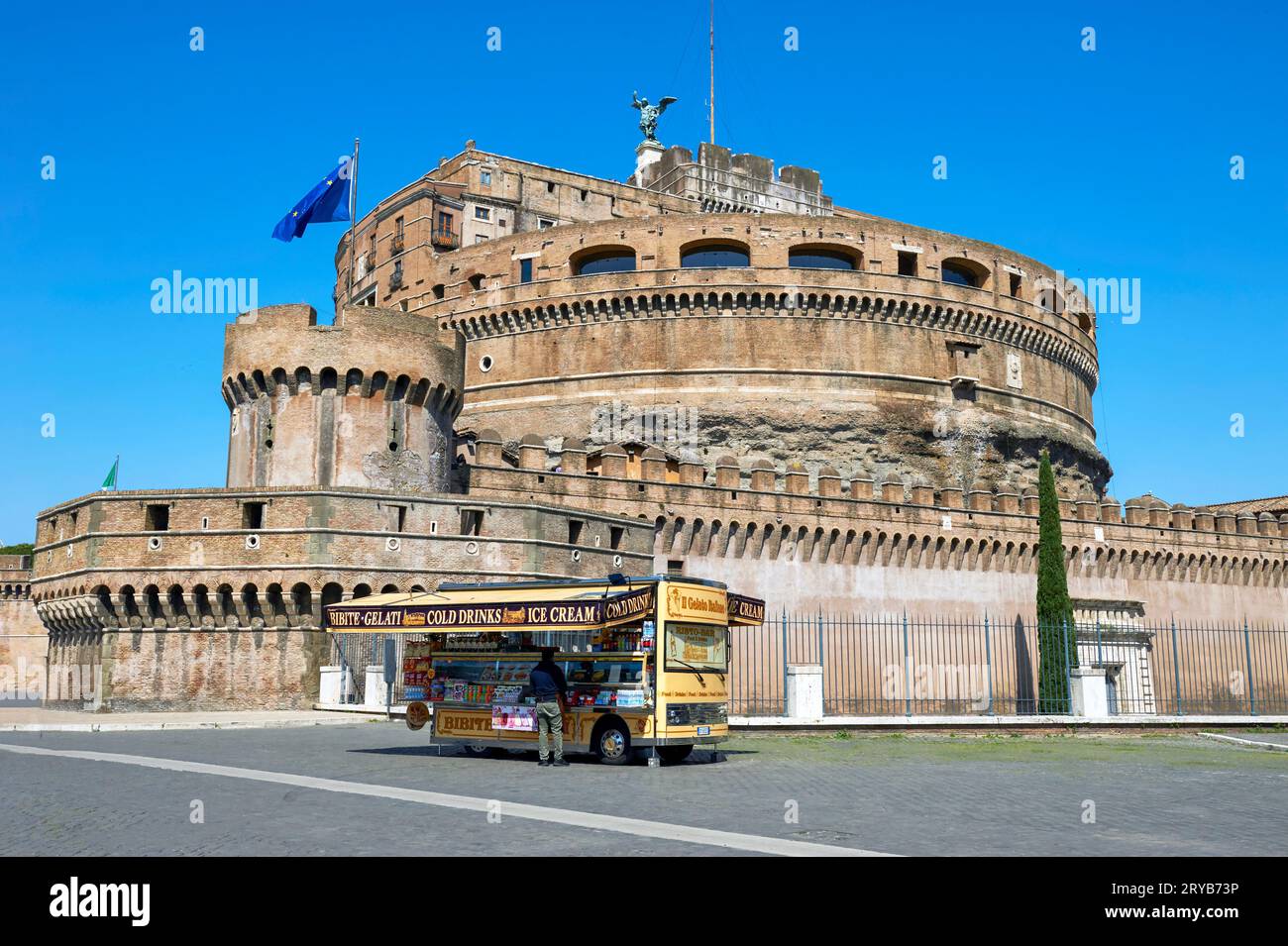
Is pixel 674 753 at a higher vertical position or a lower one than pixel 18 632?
lower

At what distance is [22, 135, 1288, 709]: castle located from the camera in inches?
998

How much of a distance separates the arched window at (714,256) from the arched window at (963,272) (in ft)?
29.4

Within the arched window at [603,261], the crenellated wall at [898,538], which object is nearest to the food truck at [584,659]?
the crenellated wall at [898,538]

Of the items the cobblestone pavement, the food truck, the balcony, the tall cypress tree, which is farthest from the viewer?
the balcony

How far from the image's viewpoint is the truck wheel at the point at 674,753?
16062mm

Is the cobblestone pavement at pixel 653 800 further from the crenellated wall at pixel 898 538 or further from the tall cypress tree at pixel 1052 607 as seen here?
the crenellated wall at pixel 898 538

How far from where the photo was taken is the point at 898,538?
39281 millimetres

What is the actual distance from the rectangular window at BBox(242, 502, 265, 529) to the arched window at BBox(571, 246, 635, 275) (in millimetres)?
26829

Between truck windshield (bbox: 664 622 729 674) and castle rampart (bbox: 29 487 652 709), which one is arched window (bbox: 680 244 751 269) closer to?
castle rampart (bbox: 29 487 652 709)

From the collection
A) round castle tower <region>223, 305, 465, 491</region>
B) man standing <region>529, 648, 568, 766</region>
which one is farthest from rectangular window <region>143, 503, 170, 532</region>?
man standing <region>529, 648, 568, 766</region>

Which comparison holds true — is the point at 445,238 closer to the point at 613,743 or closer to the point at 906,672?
the point at 906,672

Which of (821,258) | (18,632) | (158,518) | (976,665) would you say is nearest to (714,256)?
(821,258)

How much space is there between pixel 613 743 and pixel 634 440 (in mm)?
31542

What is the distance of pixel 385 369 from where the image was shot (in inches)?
1117
